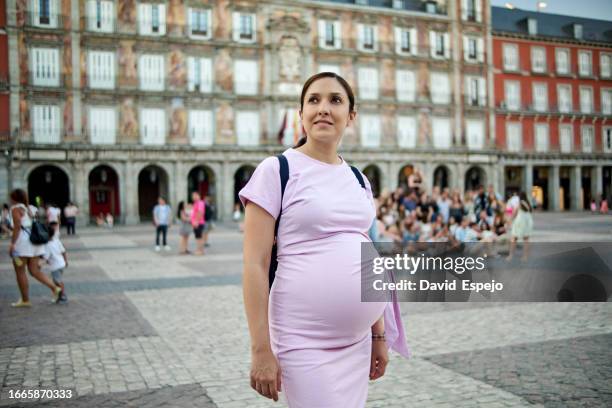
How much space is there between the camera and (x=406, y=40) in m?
Answer: 39.9

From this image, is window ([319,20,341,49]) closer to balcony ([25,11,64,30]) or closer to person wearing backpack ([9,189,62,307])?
balcony ([25,11,64,30])

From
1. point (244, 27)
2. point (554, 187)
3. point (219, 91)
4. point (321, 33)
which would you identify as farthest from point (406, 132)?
point (219, 91)

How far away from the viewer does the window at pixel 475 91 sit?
4128 cm

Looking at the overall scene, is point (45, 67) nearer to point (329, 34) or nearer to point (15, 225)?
point (329, 34)

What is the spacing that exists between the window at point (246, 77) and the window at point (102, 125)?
7.61m

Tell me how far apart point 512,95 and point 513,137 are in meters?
3.05

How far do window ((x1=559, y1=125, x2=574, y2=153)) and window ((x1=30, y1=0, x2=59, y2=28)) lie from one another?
30572 mm

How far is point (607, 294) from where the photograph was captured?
Answer: 11.6 ft

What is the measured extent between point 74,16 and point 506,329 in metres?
32.1

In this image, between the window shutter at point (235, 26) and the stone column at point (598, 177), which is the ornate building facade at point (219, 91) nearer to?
the window shutter at point (235, 26)

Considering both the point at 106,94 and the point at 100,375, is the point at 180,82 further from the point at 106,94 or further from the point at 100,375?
the point at 100,375

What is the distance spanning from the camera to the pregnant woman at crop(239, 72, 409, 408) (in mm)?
2145

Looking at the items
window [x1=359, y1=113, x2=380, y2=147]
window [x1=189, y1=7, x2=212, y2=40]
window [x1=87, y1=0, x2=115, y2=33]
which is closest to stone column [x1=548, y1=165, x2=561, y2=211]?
window [x1=359, y1=113, x2=380, y2=147]

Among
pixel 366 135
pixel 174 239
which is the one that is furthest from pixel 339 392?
pixel 366 135
